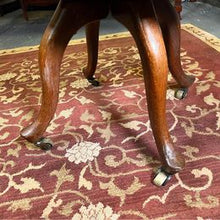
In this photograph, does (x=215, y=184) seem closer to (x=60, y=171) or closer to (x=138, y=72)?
(x=60, y=171)

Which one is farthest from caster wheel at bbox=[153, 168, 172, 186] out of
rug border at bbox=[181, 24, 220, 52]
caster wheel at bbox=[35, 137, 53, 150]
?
rug border at bbox=[181, 24, 220, 52]

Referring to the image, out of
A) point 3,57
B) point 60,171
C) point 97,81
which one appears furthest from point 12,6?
point 60,171

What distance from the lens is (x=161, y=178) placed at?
662 mm

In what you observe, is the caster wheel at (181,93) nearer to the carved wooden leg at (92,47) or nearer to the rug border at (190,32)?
the carved wooden leg at (92,47)

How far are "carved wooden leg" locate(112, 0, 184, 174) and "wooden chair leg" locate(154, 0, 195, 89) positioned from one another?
230 mm

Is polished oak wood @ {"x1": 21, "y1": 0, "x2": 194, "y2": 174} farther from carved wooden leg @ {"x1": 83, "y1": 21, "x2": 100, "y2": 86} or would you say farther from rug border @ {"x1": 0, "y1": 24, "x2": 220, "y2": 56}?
rug border @ {"x1": 0, "y1": 24, "x2": 220, "y2": 56}

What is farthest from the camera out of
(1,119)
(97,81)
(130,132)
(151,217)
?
(97,81)

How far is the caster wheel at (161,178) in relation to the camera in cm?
66

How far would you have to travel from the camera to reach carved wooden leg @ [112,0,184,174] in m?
0.59

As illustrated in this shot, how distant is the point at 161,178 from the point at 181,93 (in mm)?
436

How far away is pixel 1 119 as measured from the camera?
3.19 feet

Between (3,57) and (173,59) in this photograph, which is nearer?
(173,59)

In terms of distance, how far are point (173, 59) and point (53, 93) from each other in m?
0.43

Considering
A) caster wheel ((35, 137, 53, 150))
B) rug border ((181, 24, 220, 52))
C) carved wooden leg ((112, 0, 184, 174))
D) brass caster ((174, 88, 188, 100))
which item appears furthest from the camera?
rug border ((181, 24, 220, 52))
